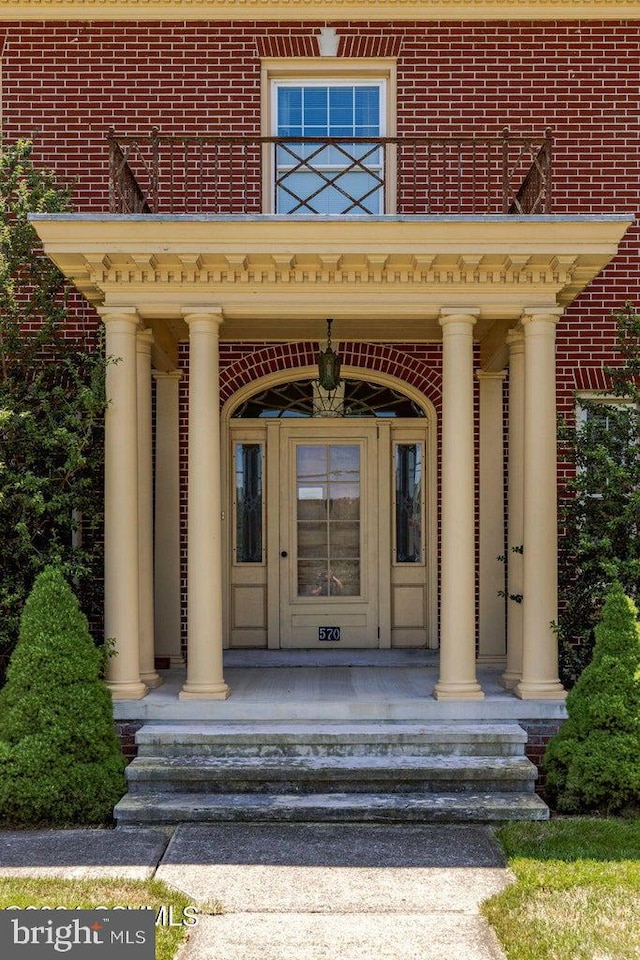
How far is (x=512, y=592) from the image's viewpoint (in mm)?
8227

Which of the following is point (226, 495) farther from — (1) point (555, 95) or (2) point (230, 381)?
(1) point (555, 95)

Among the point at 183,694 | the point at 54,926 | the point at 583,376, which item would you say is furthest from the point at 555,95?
the point at 54,926

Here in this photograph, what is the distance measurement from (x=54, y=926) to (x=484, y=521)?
562 centimetres

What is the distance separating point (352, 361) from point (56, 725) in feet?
16.1

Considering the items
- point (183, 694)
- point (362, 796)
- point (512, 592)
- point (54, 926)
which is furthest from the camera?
point (512, 592)

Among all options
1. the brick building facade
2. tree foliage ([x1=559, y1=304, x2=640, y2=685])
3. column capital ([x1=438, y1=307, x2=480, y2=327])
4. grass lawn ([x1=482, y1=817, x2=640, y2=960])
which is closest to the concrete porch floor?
the brick building facade

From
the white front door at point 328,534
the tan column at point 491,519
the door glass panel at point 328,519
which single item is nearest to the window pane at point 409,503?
the white front door at point 328,534

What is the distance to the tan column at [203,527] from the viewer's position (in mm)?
7418

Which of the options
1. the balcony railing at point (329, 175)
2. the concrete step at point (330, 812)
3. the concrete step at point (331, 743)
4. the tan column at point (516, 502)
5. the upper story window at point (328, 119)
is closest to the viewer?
the concrete step at point (330, 812)

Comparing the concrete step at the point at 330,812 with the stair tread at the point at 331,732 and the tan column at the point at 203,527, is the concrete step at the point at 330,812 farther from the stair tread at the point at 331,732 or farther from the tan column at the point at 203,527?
the tan column at the point at 203,527

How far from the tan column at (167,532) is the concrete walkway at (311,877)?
3028 millimetres

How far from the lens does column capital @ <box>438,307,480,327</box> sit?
7.48m

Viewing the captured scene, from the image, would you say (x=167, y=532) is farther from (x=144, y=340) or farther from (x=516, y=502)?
(x=516, y=502)

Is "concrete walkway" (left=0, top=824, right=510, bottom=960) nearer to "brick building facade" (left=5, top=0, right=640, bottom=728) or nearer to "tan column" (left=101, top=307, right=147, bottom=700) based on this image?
"tan column" (left=101, top=307, right=147, bottom=700)
